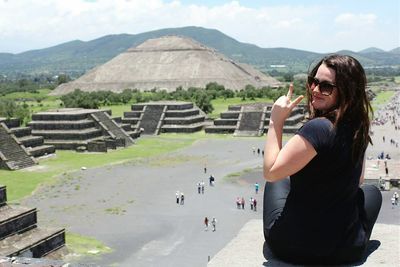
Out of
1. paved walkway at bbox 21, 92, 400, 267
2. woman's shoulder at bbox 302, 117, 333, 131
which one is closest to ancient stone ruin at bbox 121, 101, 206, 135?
paved walkway at bbox 21, 92, 400, 267

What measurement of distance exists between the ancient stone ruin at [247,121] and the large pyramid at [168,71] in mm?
58709

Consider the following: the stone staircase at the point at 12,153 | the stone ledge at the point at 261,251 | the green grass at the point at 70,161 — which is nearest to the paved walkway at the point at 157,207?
the green grass at the point at 70,161

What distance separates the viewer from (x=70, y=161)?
153 feet

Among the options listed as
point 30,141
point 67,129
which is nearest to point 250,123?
point 67,129

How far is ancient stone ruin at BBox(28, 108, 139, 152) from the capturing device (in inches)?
2089

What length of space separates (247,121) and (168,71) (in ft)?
245

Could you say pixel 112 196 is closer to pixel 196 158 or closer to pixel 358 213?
pixel 196 158

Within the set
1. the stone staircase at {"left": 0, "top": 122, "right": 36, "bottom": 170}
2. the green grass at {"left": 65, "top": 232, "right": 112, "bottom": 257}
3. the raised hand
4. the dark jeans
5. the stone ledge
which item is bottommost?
the green grass at {"left": 65, "top": 232, "right": 112, "bottom": 257}

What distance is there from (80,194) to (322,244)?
29993 mm

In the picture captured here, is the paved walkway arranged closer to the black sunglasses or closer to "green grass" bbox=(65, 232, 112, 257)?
"green grass" bbox=(65, 232, 112, 257)

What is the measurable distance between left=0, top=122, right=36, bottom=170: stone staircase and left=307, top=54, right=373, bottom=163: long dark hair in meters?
41.8

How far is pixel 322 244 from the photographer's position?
4422mm

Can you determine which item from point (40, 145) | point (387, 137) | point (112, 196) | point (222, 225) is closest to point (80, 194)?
point (112, 196)

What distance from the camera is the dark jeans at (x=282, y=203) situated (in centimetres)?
464
